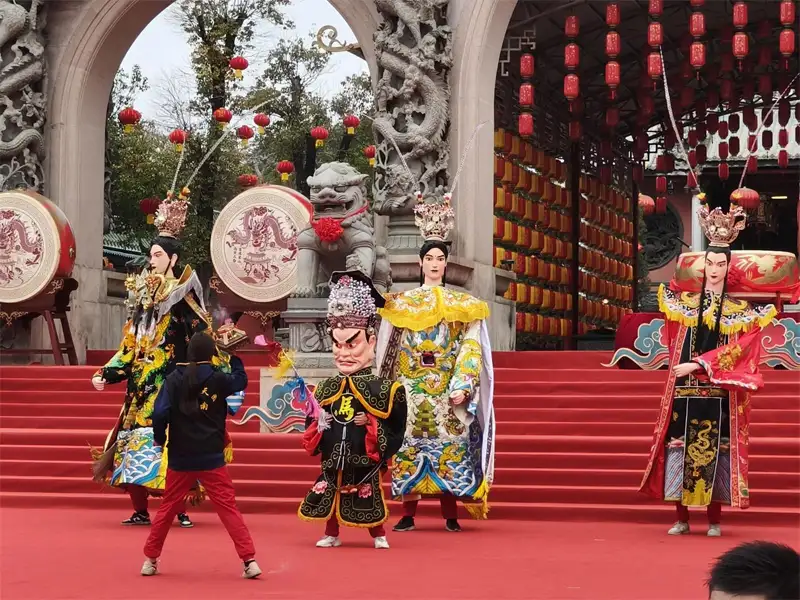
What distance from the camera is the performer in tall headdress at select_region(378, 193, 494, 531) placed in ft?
24.3

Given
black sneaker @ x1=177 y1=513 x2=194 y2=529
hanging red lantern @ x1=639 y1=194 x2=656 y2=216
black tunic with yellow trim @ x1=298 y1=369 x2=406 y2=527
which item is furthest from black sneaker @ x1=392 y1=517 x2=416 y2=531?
hanging red lantern @ x1=639 y1=194 x2=656 y2=216

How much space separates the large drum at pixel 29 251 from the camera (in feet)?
41.0

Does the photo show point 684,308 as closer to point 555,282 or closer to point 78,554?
point 78,554

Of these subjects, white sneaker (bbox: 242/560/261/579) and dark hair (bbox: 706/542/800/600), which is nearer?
dark hair (bbox: 706/542/800/600)

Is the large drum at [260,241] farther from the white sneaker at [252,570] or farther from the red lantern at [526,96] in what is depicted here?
the white sneaker at [252,570]

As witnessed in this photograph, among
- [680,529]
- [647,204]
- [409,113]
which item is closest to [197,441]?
[680,529]

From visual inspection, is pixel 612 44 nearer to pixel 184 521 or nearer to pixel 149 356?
pixel 149 356

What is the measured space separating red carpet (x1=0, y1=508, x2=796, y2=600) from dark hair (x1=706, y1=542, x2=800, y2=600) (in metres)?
3.46

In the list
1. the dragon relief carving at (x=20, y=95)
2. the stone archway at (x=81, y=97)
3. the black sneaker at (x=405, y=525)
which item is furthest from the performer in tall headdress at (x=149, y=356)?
the stone archway at (x=81, y=97)

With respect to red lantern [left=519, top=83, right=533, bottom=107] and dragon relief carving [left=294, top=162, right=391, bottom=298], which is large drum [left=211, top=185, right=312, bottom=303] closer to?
red lantern [left=519, top=83, right=533, bottom=107]

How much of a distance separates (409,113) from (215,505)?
23.9 ft

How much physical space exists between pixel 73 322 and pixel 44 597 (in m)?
8.90

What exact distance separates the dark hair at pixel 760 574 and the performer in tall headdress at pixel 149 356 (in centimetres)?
574

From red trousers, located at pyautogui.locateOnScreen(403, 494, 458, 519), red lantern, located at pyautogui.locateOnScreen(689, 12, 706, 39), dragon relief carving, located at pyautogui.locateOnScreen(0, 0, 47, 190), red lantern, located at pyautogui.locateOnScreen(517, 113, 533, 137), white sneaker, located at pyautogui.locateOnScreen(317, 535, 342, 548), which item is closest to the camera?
white sneaker, located at pyautogui.locateOnScreen(317, 535, 342, 548)
